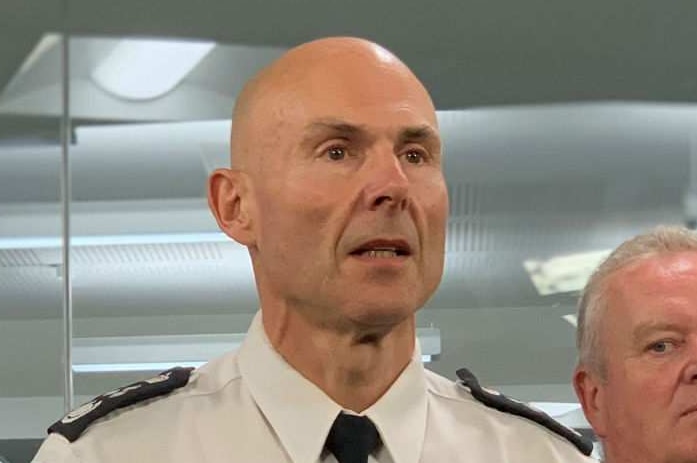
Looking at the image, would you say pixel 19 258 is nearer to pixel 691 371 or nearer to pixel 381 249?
pixel 691 371

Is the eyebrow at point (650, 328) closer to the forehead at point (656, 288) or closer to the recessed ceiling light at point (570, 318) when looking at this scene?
the forehead at point (656, 288)

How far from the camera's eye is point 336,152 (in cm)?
120

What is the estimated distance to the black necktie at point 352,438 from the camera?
47.0 inches

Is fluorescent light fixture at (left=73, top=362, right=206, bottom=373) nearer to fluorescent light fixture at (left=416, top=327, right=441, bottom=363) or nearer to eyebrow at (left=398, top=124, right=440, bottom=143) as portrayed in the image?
fluorescent light fixture at (left=416, top=327, right=441, bottom=363)

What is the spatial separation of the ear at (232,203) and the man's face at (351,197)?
0.06 ft

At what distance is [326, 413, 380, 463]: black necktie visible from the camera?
1194mm

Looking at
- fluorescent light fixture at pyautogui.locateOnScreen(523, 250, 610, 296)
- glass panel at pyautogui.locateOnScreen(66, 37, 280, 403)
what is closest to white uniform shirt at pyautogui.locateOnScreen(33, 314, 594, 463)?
glass panel at pyautogui.locateOnScreen(66, 37, 280, 403)

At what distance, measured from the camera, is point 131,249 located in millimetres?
3232

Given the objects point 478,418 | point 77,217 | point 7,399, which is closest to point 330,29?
point 77,217

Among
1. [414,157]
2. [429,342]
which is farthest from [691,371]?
[429,342]

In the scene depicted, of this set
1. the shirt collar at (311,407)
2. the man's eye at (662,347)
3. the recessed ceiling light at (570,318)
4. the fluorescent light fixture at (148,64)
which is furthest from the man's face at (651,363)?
the fluorescent light fixture at (148,64)

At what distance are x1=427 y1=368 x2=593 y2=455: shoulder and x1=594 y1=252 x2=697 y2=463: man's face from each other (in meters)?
0.14

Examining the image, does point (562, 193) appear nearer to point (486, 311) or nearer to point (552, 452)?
point (486, 311)

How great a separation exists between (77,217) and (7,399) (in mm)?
413
